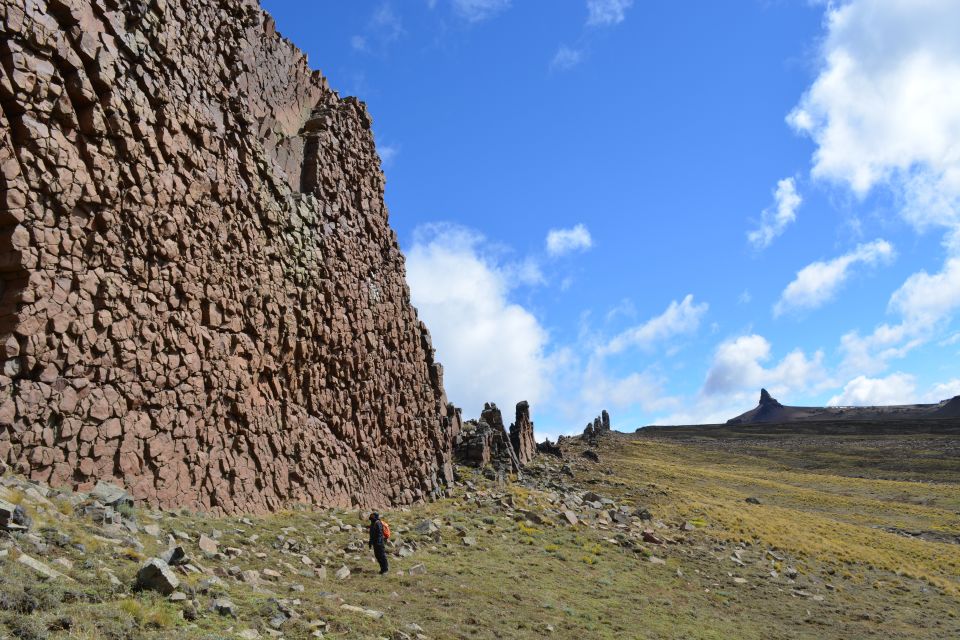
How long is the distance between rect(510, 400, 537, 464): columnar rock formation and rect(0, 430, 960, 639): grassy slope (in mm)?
5202

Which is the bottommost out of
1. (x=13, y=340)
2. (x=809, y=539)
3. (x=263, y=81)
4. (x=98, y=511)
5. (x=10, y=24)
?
(x=809, y=539)

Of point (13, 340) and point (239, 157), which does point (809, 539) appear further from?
point (13, 340)

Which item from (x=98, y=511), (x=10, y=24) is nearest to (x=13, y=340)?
(x=98, y=511)

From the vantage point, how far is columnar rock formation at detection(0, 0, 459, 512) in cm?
1402

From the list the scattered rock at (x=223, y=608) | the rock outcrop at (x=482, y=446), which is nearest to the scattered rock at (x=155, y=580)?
the scattered rock at (x=223, y=608)

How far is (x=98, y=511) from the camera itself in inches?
500

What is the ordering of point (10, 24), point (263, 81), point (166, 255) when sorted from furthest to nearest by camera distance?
point (263, 81), point (166, 255), point (10, 24)

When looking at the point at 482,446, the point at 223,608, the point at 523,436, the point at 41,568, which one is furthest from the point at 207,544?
the point at 523,436

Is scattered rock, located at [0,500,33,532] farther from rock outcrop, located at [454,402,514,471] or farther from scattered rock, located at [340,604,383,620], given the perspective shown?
rock outcrop, located at [454,402,514,471]

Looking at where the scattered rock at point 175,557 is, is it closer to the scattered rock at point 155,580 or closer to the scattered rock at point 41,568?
the scattered rock at point 155,580

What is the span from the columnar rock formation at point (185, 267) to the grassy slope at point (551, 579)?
7.91ft

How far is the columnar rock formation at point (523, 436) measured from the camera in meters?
59.8

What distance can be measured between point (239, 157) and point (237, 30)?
510 centimetres

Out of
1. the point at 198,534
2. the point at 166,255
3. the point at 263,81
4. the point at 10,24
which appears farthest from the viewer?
the point at 263,81
